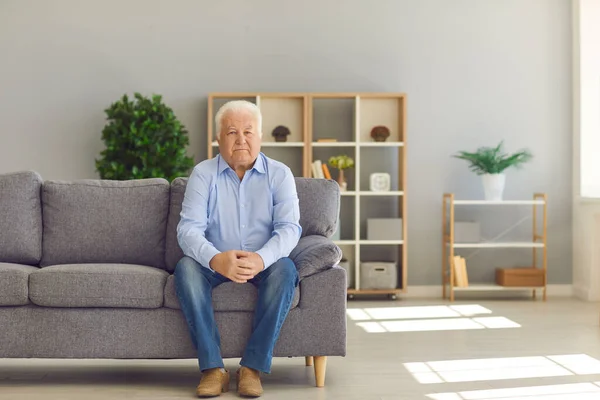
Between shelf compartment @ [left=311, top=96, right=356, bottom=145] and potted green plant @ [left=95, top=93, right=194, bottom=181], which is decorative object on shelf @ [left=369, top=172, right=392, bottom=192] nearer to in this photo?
shelf compartment @ [left=311, top=96, right=356, bottom=145]

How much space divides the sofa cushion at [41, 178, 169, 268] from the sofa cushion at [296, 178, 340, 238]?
0.65 m

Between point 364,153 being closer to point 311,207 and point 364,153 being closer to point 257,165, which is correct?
point 311,207

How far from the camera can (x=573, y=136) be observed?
6488 millimetres

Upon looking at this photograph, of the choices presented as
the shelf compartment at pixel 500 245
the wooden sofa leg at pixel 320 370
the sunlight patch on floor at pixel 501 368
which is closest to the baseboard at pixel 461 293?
the shelf compartment at pixel 500 245

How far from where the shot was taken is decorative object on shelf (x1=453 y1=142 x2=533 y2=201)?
618cm

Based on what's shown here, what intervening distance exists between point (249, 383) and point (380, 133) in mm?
3425

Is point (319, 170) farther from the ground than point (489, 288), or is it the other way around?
point (319, 170)

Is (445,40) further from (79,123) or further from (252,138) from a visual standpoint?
(252,138)

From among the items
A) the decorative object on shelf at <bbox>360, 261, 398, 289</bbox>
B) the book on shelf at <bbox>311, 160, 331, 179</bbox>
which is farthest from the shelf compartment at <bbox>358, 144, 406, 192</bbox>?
the decorative object on shelf at <bbox>360, 261, 398, 289</bbox>

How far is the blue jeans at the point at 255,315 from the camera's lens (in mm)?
3141

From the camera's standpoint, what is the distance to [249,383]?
10.2 feet

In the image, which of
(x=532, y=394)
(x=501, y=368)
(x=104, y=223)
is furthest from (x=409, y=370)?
(x=104, y=223)

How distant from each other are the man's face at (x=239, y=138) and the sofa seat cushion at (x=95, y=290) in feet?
1.99

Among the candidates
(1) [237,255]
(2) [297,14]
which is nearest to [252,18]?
(2) [297,14]
